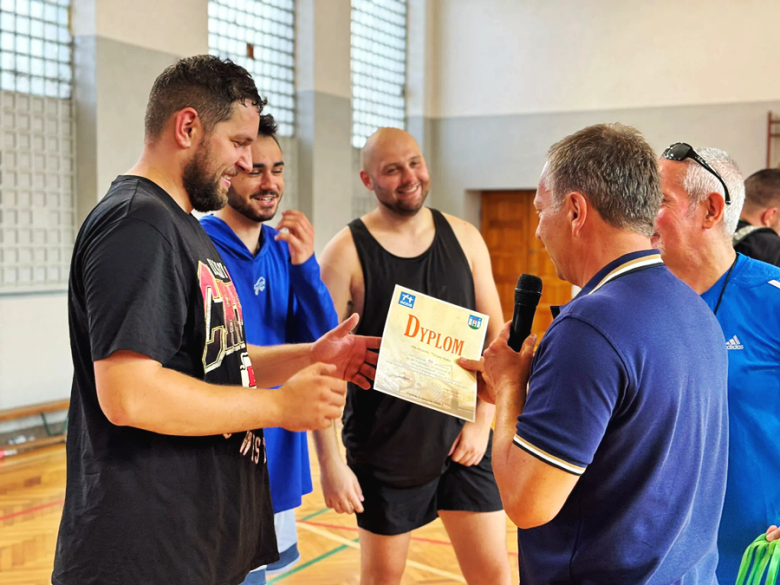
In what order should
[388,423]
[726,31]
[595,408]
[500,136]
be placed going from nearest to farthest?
[595,408], [388,423], [726,31], [500,136]

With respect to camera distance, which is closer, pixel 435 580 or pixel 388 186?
pixel 388 186

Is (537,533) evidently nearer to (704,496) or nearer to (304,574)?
(704,496)

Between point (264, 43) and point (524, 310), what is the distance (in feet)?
31.3

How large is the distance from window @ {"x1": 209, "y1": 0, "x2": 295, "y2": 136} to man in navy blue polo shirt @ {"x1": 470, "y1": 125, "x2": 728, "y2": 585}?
8.55m

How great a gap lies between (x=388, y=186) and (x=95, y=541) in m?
1.90

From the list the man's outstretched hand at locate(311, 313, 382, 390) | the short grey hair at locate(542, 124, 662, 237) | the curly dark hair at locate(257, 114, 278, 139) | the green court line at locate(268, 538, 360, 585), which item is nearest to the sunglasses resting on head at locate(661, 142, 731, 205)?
the short grey hair at locate(542, 124, 662, 237)

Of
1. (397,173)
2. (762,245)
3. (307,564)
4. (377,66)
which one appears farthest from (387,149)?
(377,66)

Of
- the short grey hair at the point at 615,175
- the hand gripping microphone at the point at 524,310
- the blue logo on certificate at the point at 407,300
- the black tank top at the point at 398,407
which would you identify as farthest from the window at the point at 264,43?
the short grey hair at the point at 615,175

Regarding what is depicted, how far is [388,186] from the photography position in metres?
3.10

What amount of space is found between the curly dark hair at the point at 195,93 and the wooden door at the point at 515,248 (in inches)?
450

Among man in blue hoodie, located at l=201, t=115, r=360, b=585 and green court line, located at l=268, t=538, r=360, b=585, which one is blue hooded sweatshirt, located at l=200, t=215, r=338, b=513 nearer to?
man in blue hoodie, located at l=201, t=115, r=360, b=585

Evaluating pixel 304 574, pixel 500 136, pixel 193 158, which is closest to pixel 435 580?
pixel 304 574

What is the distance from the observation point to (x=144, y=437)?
5.39ft

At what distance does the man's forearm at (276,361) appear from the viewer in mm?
2314
